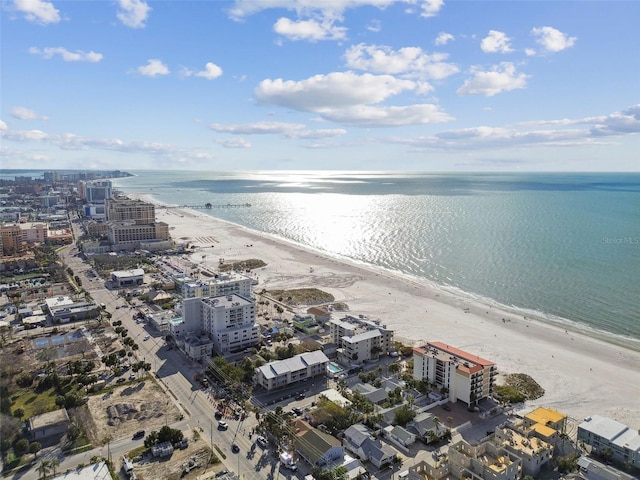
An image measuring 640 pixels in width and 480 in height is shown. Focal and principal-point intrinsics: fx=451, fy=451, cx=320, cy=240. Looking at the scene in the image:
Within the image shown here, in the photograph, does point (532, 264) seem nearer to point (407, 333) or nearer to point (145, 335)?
point (407, 333)

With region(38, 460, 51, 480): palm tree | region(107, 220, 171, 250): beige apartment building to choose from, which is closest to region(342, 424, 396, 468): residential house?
region(38, 460, 51, 480): palm tree

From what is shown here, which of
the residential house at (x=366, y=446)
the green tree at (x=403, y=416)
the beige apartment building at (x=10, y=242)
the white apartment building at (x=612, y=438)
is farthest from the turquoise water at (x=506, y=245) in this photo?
the beige apartment building at (x=10, y=242)

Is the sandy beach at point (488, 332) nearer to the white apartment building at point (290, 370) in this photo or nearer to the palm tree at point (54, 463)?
the white apartment building at point (290, 370)

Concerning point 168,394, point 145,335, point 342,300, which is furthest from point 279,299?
point 168,394

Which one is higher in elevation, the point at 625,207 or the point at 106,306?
the point at 625,207

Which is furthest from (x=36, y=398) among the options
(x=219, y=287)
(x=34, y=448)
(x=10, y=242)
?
(x=10, y=242)

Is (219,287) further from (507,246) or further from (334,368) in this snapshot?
(507,246)
